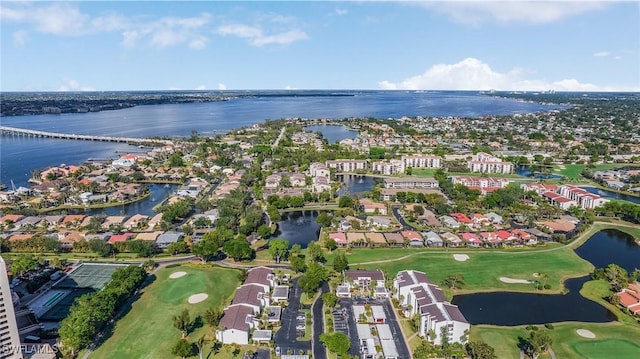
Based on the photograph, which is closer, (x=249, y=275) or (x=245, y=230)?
(x=249, y=275)

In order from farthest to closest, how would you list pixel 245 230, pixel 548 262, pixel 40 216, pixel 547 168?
1. pixel 547 168
2. pixel 40 216
3. pixel 245 230
4. pixel 548 262

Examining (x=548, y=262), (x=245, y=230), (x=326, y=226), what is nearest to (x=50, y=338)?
(x=245, y=230)

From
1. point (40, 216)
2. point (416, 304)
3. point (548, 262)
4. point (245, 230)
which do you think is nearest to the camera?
point (416, 304)

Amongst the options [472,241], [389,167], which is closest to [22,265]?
[472,241]

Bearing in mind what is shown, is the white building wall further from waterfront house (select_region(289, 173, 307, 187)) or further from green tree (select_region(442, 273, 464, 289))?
waterfront house (select_region(289, 173, 307, 187))

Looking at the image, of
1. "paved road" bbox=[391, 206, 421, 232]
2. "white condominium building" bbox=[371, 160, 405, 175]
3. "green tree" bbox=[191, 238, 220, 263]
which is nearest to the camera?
"green tree" bbox=[191, 238, 220, 263]

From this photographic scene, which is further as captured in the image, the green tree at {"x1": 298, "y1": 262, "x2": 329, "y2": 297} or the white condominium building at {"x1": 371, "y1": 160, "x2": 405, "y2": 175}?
the white condominium building at {"x1": 371, "y1": 160, "x2": 405, "y2": 175}

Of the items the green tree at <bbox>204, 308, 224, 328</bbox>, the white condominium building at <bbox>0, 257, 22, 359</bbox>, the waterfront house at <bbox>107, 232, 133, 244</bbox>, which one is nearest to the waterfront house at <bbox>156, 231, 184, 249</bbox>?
the waterfront house at <bbox>107, 232, 133, 244</bbox>

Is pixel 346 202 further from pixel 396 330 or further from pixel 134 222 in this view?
pixel 396 330

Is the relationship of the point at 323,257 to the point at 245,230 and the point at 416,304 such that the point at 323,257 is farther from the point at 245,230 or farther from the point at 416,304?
the point at 416,304
